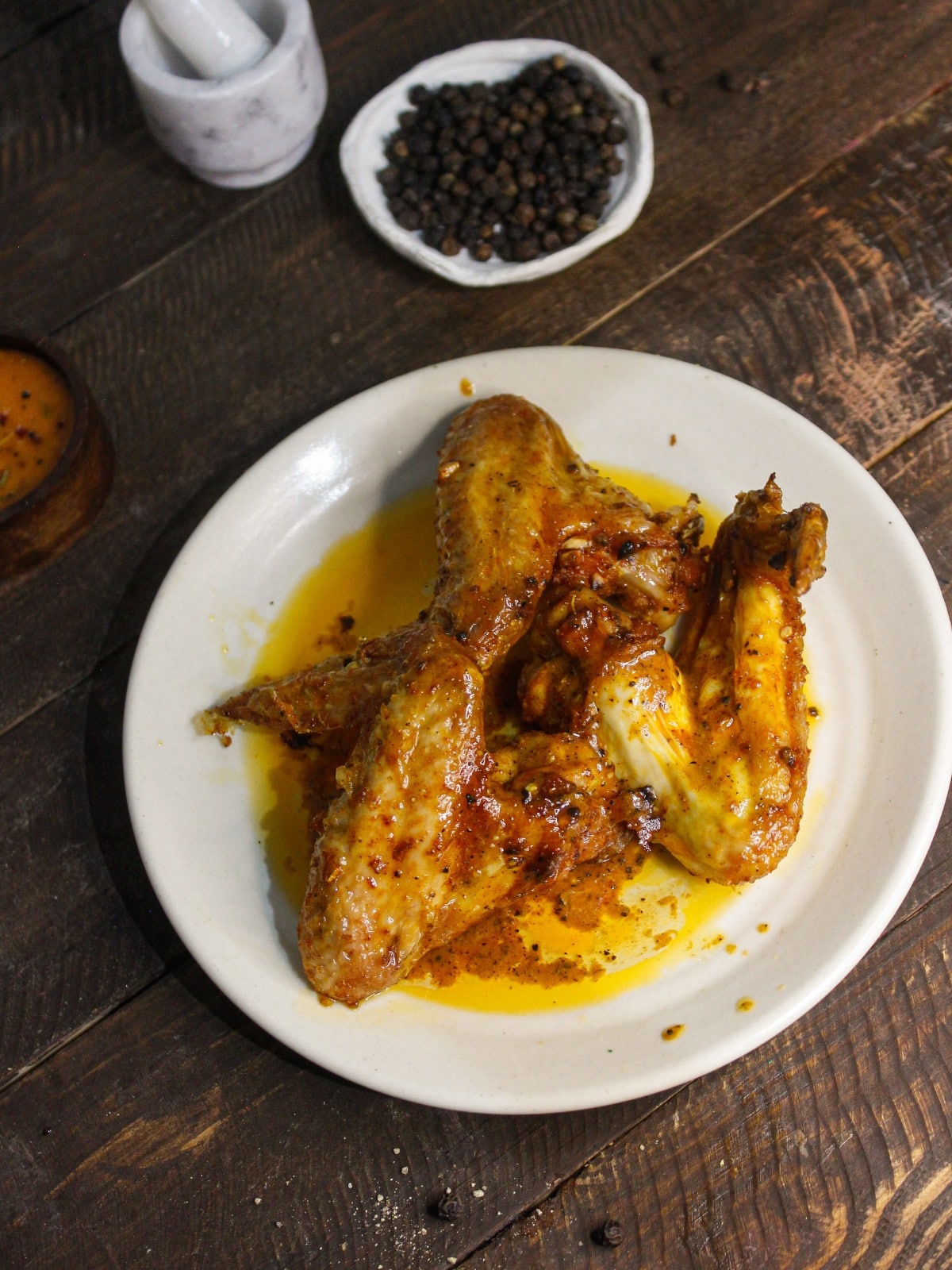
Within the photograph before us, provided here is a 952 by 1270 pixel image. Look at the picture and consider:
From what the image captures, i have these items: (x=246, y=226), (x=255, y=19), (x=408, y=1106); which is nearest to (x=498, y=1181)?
(x=408, y=1106)

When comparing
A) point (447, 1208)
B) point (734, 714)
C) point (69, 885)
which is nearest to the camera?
point (734, 714)

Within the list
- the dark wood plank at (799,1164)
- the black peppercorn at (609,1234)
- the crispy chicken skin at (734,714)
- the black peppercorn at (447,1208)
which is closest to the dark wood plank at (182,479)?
the dark wood plank at (799,1164)

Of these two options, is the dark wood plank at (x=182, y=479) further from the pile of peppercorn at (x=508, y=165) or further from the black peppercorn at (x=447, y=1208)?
the black peppercorn at (x=447, y=1208)

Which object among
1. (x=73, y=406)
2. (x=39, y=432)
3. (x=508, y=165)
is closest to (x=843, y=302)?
(x=508, y=165)

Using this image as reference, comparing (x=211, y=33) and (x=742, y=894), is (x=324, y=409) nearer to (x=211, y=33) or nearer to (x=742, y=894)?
(x=211, y=33)

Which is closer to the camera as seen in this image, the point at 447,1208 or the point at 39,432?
the point at 447,1208

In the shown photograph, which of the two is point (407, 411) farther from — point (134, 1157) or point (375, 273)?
point (134, 1157)

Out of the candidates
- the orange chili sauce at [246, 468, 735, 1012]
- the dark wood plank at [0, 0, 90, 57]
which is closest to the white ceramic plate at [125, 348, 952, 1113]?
the orange chili sauce at [246, 468, 735, 1012]
